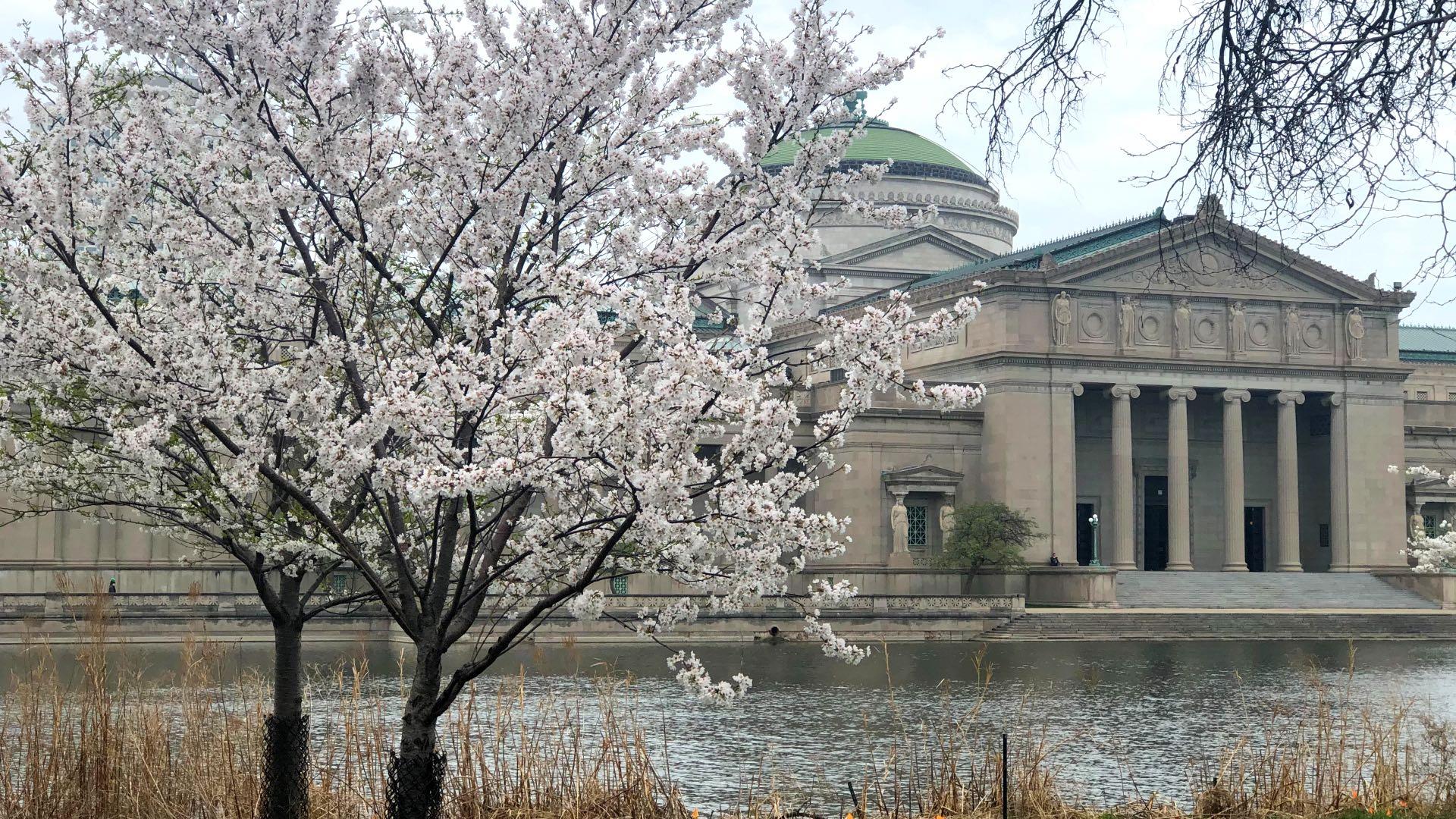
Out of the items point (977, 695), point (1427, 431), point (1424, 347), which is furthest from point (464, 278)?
point (1424, 347)

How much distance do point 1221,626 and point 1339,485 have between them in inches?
1005

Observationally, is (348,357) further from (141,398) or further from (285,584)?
(285,584)

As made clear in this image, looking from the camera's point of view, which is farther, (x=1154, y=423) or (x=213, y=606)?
(x=1154, y=423)

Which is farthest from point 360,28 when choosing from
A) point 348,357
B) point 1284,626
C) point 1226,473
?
point 1226,473

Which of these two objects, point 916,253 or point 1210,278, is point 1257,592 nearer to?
point 1210,278

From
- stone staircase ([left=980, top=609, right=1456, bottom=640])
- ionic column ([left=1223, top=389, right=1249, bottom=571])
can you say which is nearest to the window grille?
stone staircase ([left=980, top=609, right=1456, bottom=640])

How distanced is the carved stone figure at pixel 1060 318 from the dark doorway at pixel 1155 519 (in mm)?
11615

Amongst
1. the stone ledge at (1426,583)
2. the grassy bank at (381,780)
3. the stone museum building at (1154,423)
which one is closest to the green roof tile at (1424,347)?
the stone museum building at (1154,423)

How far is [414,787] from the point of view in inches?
501

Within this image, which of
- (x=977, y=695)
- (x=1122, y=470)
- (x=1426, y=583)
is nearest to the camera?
(x=977, y=695)

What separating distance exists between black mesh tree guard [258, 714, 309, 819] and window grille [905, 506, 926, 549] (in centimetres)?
6521

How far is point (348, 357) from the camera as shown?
13.0 metres

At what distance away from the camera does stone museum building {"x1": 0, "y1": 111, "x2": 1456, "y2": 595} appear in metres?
78.5

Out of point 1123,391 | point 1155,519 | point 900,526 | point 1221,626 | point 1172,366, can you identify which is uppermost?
point 1172,366
